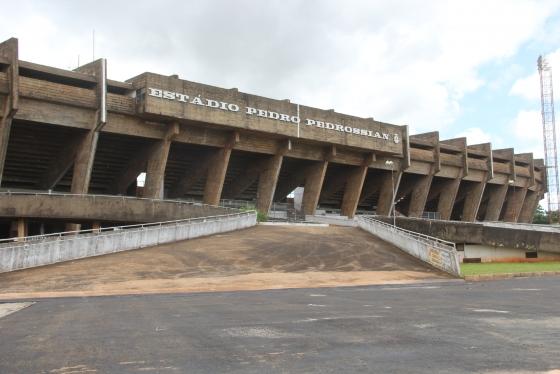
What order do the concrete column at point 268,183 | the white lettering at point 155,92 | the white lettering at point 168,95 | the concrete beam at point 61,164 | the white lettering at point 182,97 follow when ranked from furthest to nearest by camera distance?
the concrete column at point 268,183, the white lettering at point 182,97, the concrete beam at point 61,164, the white lettering at point 168,95, the white lettering at point 155,92

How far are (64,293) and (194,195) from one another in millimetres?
49842

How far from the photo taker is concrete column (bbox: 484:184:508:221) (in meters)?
87.9

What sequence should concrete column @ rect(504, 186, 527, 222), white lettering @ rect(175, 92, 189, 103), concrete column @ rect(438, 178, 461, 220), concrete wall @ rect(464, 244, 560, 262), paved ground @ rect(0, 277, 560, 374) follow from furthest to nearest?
concrete column @ rect(504, 186, 527, 222), concrete column @ rect(438, 178, 461, 220), white lettering @ rect(175, 92, 189, 103), concrete wall @ rect(464, 244, 560, 262), paved ground @ rect(0, 277, 560, 374)

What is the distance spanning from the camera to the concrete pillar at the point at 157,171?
49719 mm

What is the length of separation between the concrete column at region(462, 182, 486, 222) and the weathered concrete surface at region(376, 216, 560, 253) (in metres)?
42.4

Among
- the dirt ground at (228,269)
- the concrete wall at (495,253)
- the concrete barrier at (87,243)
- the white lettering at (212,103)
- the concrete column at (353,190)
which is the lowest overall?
the concrete wall at (495,253)

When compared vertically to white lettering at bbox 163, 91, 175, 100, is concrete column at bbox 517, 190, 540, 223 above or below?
below

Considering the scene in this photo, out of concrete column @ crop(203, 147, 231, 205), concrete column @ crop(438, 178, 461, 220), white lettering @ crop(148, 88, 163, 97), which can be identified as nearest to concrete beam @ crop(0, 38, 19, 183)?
white lettering @ crop(148, 88, 163, 97)

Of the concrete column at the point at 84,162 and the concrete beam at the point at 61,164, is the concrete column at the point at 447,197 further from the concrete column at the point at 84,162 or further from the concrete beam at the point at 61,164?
the concrete beam at the point at 61,164

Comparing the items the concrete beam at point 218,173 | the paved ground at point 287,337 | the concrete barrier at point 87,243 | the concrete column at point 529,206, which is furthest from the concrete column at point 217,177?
the concrete column at point 529,206

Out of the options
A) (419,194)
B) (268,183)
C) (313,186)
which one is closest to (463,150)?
(419,194)

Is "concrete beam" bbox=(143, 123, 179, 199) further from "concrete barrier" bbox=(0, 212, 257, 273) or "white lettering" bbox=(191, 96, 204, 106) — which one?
"concrete barrier" bbox=(0, 212, 257, 273)

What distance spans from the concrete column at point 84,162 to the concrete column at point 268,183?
1923cm

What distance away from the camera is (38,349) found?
285 inches
